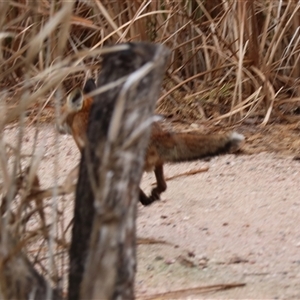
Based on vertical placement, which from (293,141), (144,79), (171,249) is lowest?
(293,141)

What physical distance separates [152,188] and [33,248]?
1049 mm

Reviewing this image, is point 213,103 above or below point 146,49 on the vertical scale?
below

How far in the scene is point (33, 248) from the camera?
11.2 ft

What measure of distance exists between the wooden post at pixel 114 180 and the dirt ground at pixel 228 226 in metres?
0.36

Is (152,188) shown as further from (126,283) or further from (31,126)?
(126,283)

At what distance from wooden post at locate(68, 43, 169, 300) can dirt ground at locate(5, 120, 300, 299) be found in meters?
0.36

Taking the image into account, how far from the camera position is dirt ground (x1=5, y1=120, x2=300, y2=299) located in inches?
116

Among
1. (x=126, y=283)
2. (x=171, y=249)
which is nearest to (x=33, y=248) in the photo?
(x=171, y=249)

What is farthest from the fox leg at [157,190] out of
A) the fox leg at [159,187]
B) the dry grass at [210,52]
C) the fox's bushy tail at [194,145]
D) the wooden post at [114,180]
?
the wooden post at [114,180]

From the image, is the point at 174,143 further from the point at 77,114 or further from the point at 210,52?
the point at 210,52

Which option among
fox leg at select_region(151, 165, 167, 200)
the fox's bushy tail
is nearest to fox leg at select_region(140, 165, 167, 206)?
fox leg at select_region(151, 165, 167, 200)

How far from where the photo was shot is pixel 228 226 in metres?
3.62

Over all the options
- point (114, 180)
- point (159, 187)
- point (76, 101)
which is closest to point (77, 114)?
point (76, 101)

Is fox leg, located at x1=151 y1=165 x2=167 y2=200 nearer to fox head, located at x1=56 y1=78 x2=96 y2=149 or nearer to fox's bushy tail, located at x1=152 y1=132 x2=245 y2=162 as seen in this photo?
fox's bushy tail, located at x1=152 y1=132 x2=245 y2=162
